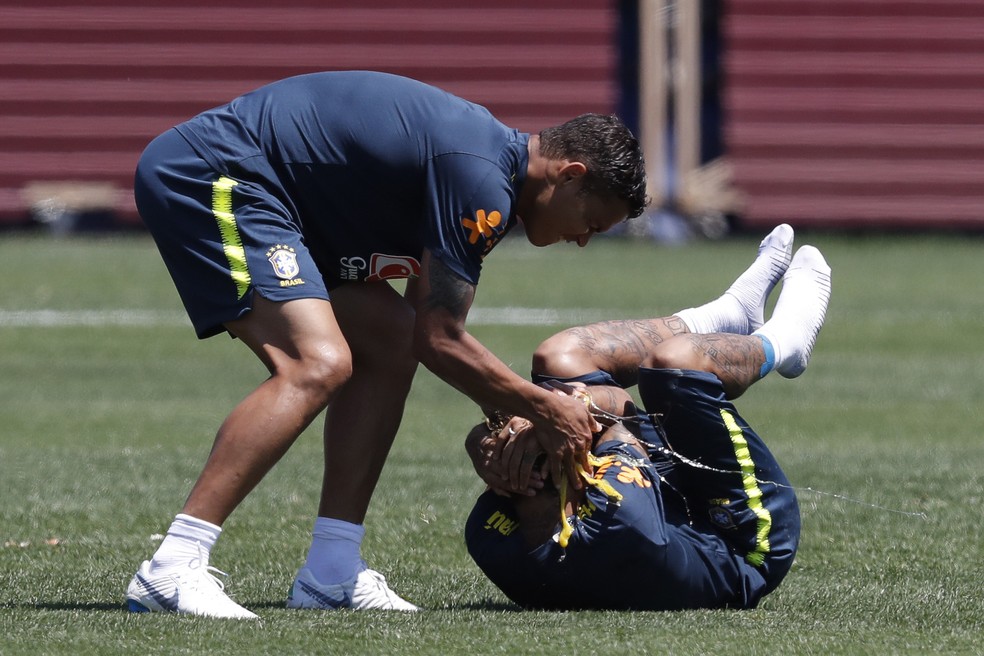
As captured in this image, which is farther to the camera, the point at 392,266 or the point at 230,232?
the point at 392,266

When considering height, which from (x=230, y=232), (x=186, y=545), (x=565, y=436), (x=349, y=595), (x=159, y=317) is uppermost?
(x=230, y=232)

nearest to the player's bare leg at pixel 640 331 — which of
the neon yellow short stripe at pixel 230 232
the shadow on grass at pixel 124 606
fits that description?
the shadow on grass at pixel 124 606

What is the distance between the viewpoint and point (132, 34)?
21.9m

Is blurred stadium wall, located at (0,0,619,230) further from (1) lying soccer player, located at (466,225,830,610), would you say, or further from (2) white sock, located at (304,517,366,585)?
(1) lying soccer player, located at (466,225,830,610)

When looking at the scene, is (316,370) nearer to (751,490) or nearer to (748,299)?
(751,490)

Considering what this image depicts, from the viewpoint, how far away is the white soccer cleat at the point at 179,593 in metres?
4.36

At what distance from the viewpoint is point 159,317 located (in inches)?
530

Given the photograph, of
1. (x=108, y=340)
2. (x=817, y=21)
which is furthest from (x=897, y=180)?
(x=108, y=340)

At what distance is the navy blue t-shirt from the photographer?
14.2ft

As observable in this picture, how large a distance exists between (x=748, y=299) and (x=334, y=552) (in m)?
1.86

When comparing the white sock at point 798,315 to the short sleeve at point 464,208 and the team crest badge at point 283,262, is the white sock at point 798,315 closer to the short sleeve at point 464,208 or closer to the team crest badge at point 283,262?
the short sleeve at point 464,208

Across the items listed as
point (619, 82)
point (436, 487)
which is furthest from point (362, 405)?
point (619, 82)

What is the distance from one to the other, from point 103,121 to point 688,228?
25.2ft

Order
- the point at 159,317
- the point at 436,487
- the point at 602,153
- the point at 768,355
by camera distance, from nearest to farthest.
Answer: the point at 602,153 < the point at 768,355 < the point at 436,487 < the point at 159,317
